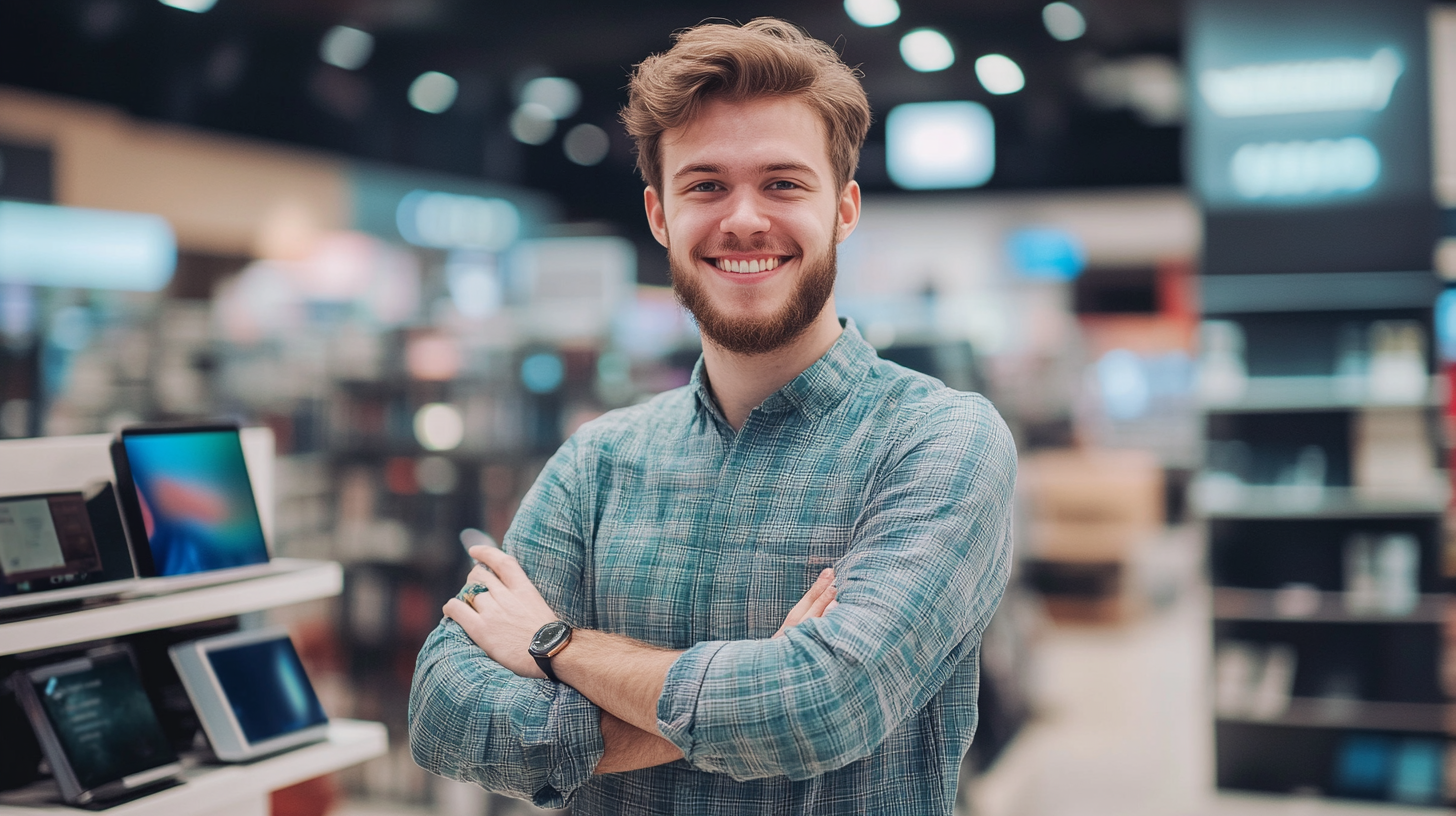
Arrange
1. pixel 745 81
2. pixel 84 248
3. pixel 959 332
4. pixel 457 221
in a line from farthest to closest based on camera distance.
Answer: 1. pixel 457 221
2. pixel 84 248
3. pixel 959 332
4. pixel 745 81

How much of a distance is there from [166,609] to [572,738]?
32.7 inches

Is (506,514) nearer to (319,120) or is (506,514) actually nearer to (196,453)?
(196,453)

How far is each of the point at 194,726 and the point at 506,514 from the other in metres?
3.48

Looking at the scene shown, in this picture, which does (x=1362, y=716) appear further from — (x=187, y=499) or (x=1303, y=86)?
(x=187, y=499)

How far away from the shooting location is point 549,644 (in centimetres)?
151

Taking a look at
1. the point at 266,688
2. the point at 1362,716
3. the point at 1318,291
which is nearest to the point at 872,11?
the point at 1318,291

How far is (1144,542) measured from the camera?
904 cm

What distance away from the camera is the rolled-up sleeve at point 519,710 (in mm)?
1456

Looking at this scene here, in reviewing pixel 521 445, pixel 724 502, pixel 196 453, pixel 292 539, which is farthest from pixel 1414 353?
pixel 292 539

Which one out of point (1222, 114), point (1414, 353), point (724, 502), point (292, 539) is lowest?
point (292, 539)

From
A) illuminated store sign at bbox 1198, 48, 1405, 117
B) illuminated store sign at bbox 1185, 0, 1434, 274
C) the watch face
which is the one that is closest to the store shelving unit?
the watch face

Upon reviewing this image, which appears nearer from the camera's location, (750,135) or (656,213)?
(750,135)

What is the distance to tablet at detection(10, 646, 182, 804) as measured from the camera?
Result: 175 cm

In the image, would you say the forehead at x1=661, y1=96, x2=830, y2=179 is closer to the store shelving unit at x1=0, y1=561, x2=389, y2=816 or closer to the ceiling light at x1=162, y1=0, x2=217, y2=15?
the store shelving unit at x1=0, y1=561, x2=389, y2=816
